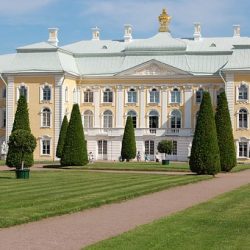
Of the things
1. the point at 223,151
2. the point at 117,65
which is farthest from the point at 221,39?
the point at 223,151

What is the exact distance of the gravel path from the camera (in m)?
12.8

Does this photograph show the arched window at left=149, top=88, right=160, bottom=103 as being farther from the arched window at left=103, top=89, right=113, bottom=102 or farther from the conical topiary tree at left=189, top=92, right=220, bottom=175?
the conical topiary tree at left=189, top=92, right=220, bottom=175

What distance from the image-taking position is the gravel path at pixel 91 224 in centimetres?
1282

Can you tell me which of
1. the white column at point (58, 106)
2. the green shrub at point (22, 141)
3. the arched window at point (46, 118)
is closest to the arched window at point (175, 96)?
the white column at point (58, 106)

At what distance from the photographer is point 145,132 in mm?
67438

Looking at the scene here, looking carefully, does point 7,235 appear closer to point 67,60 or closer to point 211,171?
point 211,171

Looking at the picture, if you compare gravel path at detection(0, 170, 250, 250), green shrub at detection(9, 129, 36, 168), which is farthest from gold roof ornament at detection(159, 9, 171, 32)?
gravel path at detection(0, 170, 250, 250)

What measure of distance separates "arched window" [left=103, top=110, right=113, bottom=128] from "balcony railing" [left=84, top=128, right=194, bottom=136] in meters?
1.42

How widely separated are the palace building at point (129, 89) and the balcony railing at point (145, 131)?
93 mm

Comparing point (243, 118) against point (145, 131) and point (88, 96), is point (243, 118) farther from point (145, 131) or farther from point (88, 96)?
point (88, 96)

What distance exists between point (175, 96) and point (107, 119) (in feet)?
23.2

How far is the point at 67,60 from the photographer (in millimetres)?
69812

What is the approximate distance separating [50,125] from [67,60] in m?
6.85

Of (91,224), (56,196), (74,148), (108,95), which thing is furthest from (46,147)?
(91,224)
